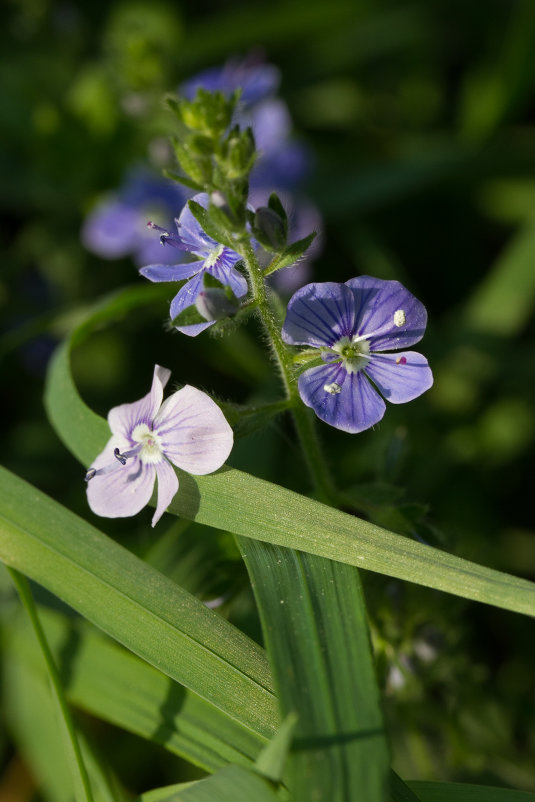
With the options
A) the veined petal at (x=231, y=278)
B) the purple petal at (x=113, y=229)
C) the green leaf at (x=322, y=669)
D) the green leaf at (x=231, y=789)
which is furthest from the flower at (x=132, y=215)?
the green leaf at (x=231, y=789)

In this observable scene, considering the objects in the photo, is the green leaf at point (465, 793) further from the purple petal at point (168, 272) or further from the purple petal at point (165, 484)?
the purple petal at point (168, 272)

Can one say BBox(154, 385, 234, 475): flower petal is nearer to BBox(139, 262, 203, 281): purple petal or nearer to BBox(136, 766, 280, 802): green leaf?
BBox(139, 262, 203, 281): purple petal

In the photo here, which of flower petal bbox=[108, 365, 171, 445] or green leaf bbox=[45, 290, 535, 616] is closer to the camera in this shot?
green leaf bbox=[45, 290, 535, 616]

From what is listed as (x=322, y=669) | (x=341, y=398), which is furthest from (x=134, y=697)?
(x=341, y=398)

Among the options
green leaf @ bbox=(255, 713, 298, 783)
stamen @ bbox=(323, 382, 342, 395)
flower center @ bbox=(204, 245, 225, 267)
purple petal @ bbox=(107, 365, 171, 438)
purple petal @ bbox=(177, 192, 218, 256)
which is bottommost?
green leaf @ bbox=(255, 713, 298, 783)

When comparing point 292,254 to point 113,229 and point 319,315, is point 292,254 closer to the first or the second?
point 319,315

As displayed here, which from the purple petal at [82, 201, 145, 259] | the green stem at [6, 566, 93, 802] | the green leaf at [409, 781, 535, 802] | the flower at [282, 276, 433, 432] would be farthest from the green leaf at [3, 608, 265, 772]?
the purple petal at [82, 201, 145, 259]

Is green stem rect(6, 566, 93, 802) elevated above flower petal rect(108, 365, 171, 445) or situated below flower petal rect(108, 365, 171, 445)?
below
